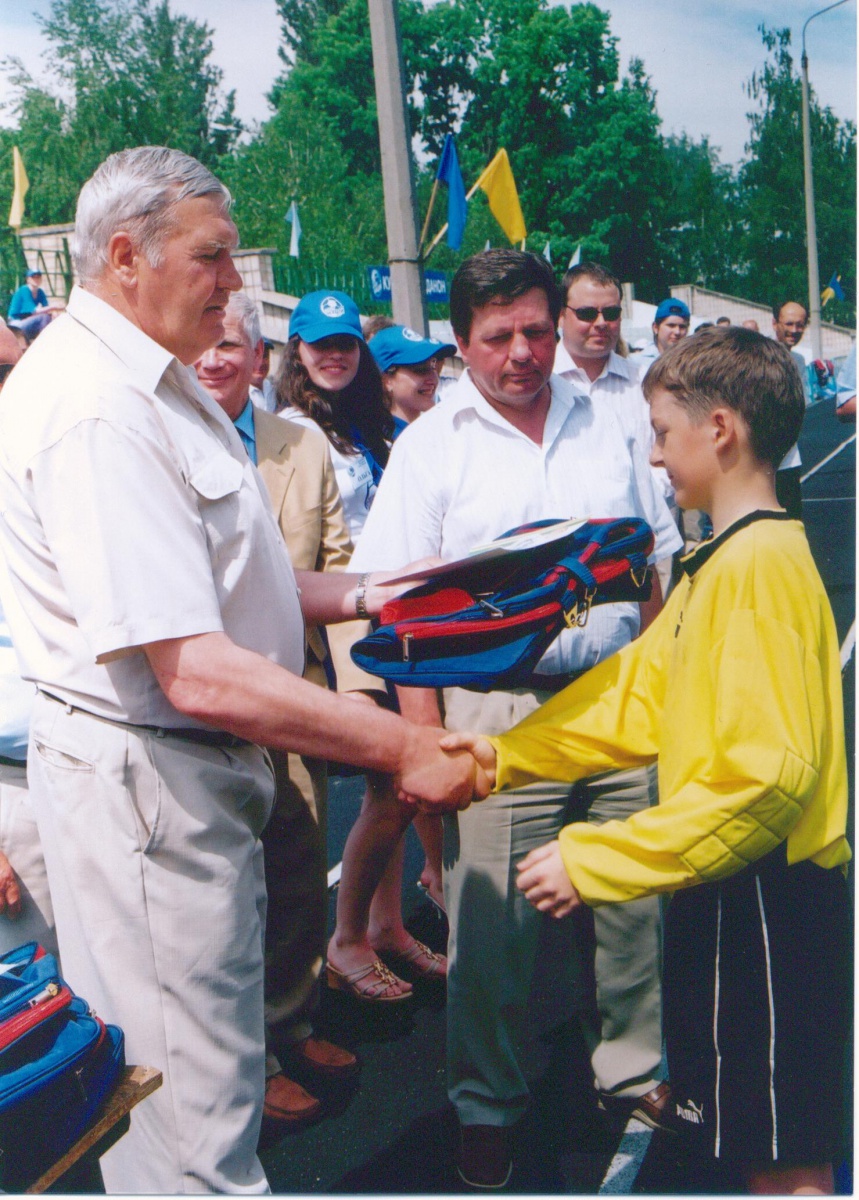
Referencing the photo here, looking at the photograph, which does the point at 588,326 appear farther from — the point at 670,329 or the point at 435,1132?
the point at 670,329

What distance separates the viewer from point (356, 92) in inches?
1447

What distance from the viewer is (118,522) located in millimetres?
1807

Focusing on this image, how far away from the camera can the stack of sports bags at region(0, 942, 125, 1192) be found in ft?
5.48

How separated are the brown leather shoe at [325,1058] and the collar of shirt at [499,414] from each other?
1.91 m

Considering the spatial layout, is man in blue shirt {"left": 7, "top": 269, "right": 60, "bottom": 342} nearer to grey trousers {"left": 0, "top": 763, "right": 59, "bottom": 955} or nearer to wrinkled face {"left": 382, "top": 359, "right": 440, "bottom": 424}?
wrinkled face {"left": 382, "top": 359, "right": 440, "bottom": 424}

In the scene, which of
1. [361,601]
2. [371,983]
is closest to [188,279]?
[361,601]

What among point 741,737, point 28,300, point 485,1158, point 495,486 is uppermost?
point 28,300

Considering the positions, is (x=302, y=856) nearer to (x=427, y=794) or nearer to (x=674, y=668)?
(x=427, y=794)

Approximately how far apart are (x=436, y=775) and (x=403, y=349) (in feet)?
11.2

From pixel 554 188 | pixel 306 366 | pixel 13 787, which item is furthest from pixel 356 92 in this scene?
pixel 13 787

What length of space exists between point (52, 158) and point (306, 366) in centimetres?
2928

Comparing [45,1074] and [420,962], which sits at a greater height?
[45,1074]

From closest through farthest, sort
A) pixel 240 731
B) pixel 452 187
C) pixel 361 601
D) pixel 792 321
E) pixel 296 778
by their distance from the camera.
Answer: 1. pixel 240 731
2. pixel 361 601
3. pixel 296 778
4. pixel 792 321
5. pixel 452 187

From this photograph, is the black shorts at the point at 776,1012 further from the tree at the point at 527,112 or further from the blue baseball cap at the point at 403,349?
the tree at the point at 527,112
